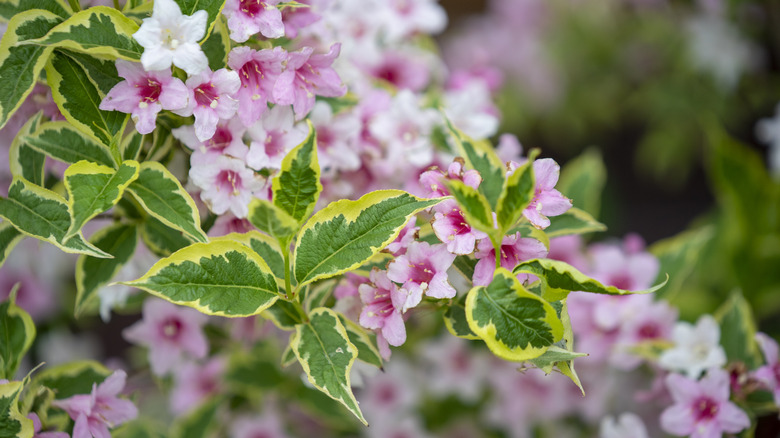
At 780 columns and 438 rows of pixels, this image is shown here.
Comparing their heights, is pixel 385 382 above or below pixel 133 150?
below

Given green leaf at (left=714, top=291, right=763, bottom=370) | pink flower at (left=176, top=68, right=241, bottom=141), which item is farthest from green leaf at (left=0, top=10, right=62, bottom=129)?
green leaf at (left=714, top=291, right=763, bottom=370)

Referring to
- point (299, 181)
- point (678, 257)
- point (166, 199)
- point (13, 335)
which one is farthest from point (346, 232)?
point (678, 257)

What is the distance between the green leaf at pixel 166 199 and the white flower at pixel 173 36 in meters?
0.10

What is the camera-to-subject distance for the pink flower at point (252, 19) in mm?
596

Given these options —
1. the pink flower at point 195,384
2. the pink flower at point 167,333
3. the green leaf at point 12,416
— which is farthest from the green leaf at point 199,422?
the green leaf at point 12,416

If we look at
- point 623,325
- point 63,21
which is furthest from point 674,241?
point 63,21

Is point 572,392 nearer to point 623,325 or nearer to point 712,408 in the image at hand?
point 623,325

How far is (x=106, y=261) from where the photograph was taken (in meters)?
0.73

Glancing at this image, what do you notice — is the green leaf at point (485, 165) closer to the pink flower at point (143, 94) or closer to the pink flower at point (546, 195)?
the pink flower at point (546, 195)

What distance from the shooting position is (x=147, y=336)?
846 mm

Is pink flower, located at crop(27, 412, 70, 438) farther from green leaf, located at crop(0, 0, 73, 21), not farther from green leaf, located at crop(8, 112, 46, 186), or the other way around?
green leaf, located at crop(0, 0, 73, 21)

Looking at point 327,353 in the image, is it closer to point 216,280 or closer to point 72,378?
point 216,280

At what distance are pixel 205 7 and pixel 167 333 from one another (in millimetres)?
427

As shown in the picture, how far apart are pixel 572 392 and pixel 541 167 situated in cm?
64
